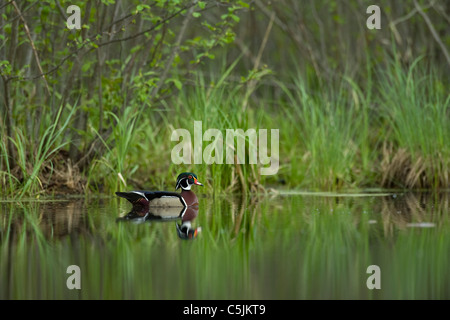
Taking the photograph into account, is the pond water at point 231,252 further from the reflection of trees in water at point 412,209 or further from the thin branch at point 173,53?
the thin branch at point 173,53

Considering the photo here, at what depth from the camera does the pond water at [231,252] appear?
4383 millimetres

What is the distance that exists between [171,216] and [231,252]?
237cm

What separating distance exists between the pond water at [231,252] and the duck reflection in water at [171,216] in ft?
0.19

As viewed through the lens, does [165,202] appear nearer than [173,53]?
Yes

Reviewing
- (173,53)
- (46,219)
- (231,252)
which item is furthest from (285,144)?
(231,252)

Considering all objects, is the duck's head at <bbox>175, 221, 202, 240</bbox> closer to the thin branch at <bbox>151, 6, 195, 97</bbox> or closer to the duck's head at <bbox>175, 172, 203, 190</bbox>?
the duck's head at <bbox>175, 172, 203, 190</bbox>

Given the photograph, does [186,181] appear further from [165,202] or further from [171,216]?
[171,216]

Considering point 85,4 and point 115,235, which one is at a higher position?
point 85,4

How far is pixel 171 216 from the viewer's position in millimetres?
7898

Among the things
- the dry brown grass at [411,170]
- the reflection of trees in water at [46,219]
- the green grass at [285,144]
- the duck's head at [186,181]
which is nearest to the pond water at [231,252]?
the reflection of trees in water at [46,219]
